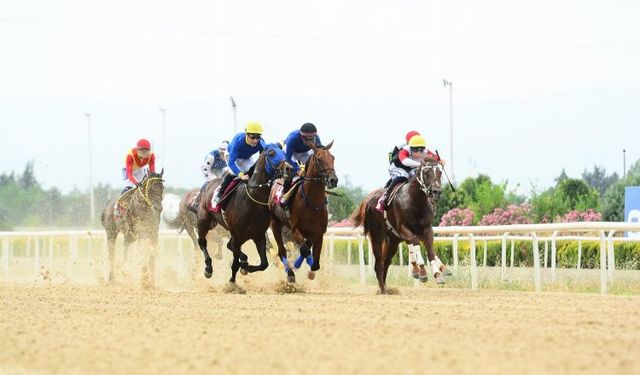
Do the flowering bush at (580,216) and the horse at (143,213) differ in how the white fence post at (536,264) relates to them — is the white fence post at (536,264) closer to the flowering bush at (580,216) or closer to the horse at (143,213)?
the horse at (143,213)

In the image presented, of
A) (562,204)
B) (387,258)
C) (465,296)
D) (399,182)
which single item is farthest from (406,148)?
(562,204)

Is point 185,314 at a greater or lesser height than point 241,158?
lesser

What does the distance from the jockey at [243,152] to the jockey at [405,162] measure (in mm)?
1682

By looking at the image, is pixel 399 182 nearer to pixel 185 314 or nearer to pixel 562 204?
pixel 185 314

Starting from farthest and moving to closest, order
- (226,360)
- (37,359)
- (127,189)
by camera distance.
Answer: (127,189)
(37,359)
(226,360)

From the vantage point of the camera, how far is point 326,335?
866 centimetres

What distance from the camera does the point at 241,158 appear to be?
51.2 ft

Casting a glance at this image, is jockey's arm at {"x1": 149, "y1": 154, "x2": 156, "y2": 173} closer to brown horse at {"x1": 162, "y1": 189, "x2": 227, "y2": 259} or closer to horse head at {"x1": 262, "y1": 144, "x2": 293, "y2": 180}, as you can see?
brown horse at {"x1": 162, "y1": 189, "x2": 227, "y2": 259}

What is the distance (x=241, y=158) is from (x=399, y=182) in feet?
6.98

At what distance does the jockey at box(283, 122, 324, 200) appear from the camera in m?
14.6

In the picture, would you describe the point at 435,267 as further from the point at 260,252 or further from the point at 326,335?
the point at 326,335

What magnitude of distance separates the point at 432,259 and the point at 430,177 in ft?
3.14

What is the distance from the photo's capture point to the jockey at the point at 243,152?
599 inches

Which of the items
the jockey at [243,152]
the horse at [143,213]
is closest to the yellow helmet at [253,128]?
the jockey at [243,152]
